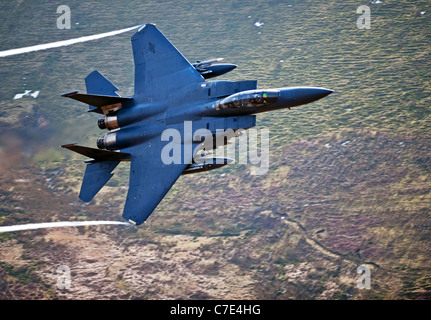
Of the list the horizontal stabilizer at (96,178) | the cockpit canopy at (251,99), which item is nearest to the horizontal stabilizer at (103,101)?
the horizontal stabilizer at (96,178)

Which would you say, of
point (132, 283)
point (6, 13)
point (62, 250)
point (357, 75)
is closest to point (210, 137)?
point (132, 283)

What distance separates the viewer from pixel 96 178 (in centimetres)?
2947

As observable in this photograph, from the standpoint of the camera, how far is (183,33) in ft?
213

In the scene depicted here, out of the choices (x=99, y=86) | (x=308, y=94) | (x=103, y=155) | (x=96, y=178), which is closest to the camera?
(x=308, y=94)

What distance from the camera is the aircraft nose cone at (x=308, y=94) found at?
26594 mm

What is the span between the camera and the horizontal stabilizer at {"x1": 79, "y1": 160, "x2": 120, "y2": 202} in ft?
96.6

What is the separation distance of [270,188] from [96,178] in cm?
2266

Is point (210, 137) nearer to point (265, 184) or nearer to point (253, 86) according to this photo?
point (253, 86)

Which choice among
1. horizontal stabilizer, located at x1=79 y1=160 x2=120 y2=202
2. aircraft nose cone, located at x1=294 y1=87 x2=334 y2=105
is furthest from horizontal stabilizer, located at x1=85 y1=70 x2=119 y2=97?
aircraft nose cone, located at x1=294 y1=87 x2=334 y2=105

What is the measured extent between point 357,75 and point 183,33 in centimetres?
1992

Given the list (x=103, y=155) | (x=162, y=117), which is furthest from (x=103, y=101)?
(x=162, y=117)

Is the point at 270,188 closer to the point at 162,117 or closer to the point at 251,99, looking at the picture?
the point at 162,117

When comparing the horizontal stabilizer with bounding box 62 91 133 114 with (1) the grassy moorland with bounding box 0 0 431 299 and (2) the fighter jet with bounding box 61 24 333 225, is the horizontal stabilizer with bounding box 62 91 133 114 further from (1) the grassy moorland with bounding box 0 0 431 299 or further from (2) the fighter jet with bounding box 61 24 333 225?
(1) the grassy moorland with bounding box 0 0 431 299

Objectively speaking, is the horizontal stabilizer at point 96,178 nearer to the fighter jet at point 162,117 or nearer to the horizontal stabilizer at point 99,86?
the fighter jet at point 162,117
